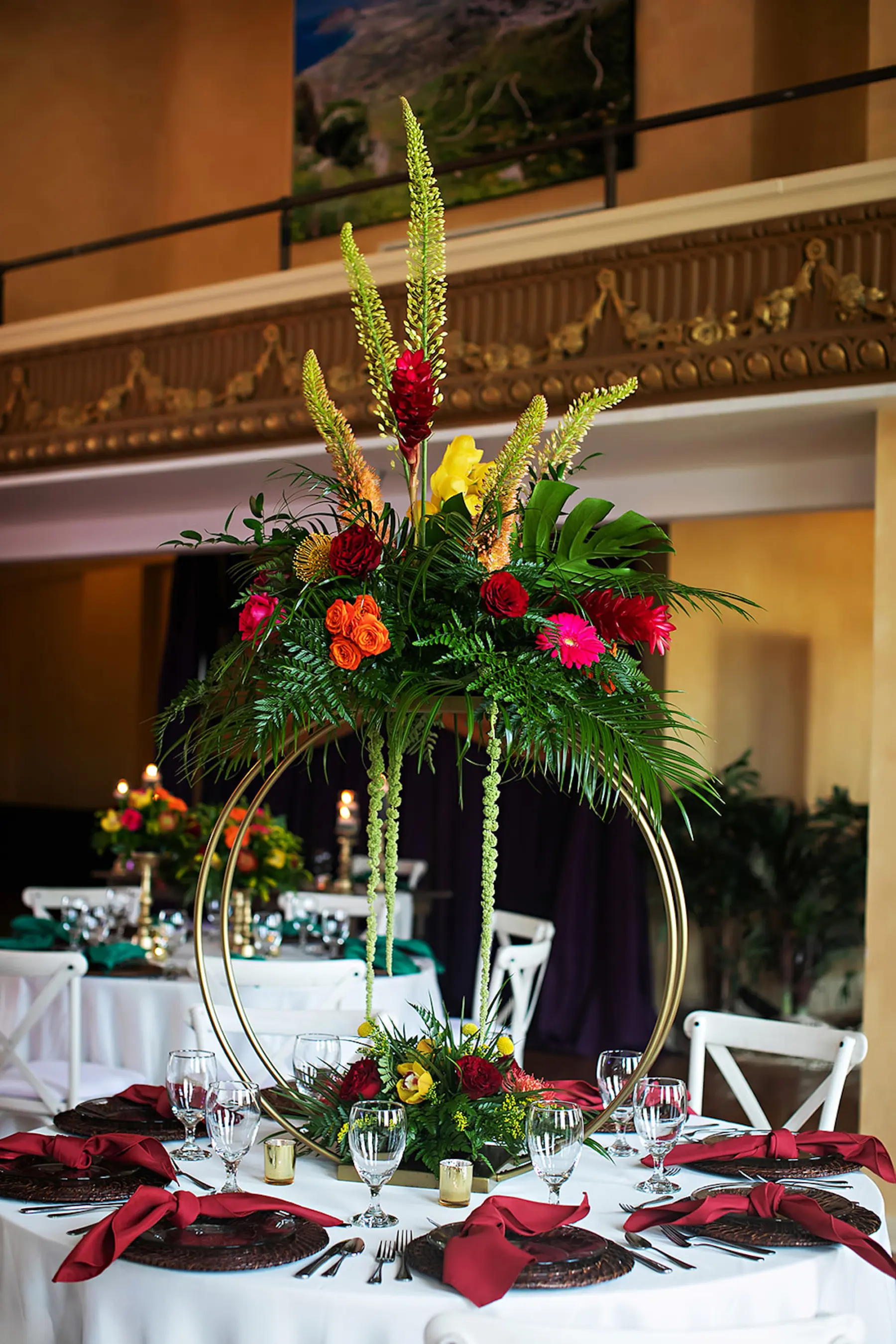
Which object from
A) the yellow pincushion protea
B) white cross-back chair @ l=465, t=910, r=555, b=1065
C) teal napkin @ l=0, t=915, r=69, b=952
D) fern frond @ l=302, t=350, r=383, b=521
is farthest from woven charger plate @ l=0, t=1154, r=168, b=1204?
teal napkin @ l=0, t=915, r=69, b=952

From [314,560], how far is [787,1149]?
4.24ft

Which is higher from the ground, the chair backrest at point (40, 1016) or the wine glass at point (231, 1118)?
the wine glass at point (231, 1118)

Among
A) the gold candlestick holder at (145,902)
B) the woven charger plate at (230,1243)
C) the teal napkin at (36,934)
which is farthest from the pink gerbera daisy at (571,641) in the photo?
the gold candlestick holder at (145,902)

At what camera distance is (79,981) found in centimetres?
358

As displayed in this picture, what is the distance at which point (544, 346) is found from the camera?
497 centimetres

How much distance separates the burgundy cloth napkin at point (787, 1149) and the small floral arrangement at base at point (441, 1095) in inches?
7.6

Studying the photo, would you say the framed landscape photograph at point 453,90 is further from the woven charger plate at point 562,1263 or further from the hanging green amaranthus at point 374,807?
the woven charger plate at point 562,1263

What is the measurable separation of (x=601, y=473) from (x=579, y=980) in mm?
2863

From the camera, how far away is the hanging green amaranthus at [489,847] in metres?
1.96

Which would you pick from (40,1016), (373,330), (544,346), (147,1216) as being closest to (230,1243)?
(147,1216)

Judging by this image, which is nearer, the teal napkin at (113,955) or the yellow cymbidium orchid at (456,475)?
the yellow cymbidium orchid at (456,475)

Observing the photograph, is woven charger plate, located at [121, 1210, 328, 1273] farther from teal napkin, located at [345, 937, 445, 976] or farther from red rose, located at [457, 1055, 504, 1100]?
teal napkin, located at [345, 937, 445, 976]

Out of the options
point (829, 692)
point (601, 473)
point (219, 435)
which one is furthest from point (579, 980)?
point (219, 435)

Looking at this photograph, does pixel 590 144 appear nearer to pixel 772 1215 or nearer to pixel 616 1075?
pixel 616 1075
